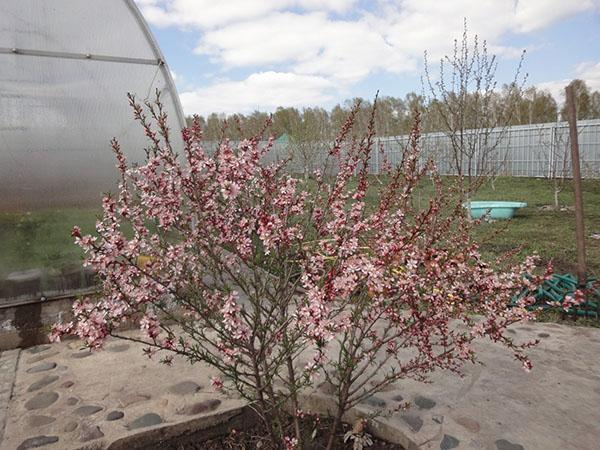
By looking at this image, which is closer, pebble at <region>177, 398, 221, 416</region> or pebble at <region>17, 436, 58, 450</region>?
pebble at <region>17, 436, 58, 450</region>

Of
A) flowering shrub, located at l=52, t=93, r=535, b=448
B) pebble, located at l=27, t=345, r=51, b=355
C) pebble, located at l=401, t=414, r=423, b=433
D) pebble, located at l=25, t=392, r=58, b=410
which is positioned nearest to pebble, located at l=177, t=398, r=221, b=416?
flowering shrub, located at l=52, t=93, r=535, b=448

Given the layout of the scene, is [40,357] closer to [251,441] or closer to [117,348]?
[117,348]

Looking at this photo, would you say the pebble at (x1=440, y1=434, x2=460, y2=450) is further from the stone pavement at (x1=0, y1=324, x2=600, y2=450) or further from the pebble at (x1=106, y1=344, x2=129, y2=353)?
the pebble at (x1=106, y1=344, x2=129, y2=353)

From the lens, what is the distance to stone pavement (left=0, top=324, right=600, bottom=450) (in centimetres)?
267

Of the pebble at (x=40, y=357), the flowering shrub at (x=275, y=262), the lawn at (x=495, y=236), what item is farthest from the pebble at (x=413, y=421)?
the pebble at (x=40, y=357)

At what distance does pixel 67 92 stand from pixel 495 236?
4.58 meters

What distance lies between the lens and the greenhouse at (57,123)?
4297mm

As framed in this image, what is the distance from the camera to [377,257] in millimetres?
2137

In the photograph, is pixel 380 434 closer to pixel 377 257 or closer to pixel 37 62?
pixel 377 257

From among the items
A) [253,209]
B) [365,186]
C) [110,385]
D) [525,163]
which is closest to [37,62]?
[110,385]

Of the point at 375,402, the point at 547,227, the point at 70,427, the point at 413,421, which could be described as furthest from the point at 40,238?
the point at 547,227

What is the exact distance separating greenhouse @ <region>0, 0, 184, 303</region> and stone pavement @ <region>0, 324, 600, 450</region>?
3.19ft

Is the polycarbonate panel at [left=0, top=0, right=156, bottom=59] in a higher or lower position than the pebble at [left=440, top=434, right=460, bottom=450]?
higher

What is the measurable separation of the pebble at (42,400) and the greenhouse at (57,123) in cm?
148
